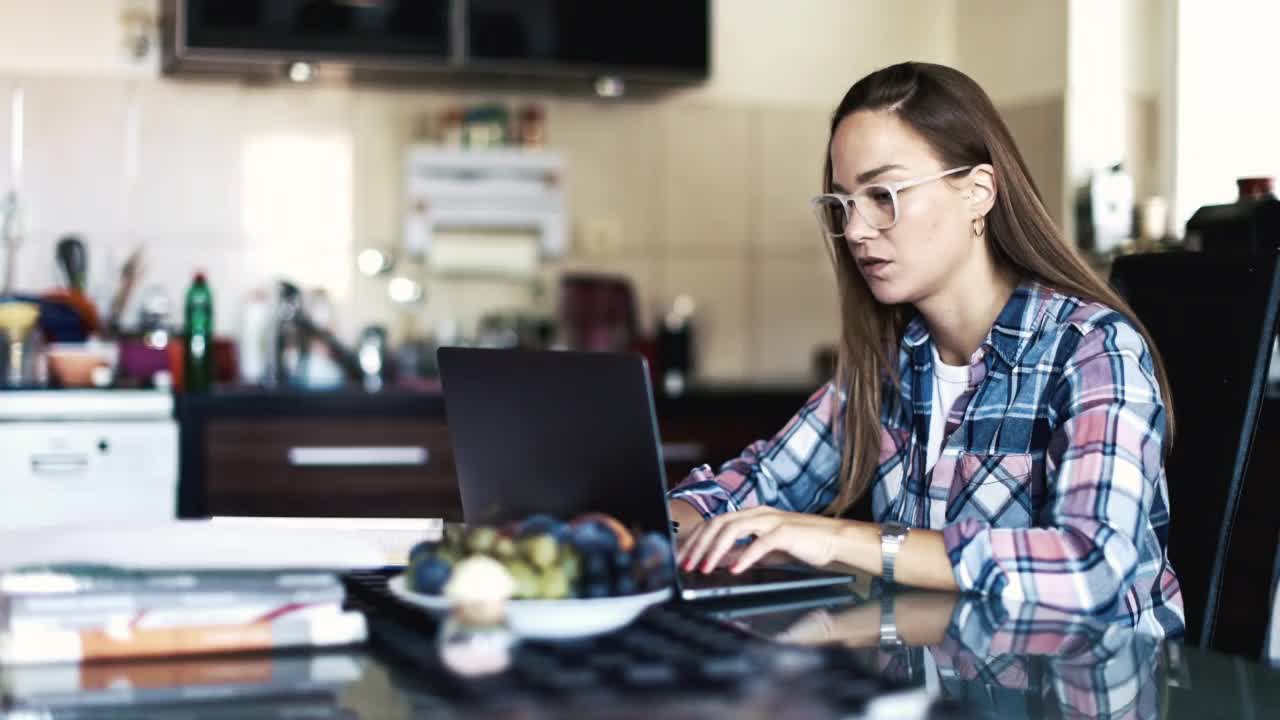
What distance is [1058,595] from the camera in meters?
1.37

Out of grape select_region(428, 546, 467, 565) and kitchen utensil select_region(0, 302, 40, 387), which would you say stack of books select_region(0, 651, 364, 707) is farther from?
kitchen utensil select_region(0, 302, 40, 387)

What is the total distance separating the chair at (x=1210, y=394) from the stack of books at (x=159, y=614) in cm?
98

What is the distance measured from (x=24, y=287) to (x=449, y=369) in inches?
118

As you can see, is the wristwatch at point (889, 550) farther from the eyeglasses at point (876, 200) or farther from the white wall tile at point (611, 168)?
the white wall tile at point (611, 168)

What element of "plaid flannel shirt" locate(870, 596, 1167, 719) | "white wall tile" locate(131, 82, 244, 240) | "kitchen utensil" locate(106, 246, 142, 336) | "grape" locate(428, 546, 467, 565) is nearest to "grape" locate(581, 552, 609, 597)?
"grape" locate(428, 546, 467, 565)

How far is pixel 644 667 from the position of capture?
1024 mm

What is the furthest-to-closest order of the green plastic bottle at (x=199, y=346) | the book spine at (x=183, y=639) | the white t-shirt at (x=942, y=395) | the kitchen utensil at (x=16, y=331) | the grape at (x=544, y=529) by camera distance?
the green plastic bottle at (x=199, y=346)
the kitchen utensil at (x=16, y=331)
the white t-shirt at (x=942, y=395)
the grape at (x=544, y=529)
the book spine at (x=183, y=639)

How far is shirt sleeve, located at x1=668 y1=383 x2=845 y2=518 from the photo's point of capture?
1.94 metres

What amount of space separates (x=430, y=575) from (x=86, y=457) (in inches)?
101

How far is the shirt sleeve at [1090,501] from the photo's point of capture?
4.52ft

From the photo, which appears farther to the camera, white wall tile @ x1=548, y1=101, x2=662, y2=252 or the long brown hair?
white wall tile @ x1=548, y1=101, x2=662, y2=252

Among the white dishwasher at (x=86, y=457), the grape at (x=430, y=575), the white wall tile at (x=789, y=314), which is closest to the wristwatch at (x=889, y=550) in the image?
the grape at (x=430, y=575)

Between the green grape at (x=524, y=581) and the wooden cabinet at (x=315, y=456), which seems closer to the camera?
the green grape at (x=524, y=581)

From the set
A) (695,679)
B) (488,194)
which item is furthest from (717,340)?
(695,679)
